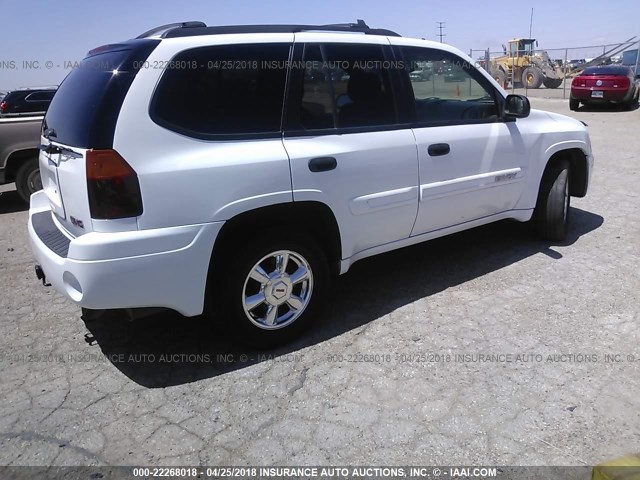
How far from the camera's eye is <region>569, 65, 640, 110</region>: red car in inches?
634

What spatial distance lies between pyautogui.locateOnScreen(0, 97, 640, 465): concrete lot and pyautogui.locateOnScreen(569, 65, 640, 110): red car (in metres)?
14.3

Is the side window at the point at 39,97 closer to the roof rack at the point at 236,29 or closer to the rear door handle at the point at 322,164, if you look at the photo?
the roof rack at the point at 236,29

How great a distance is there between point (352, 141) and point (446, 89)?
129 cm

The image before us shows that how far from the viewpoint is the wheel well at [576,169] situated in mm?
4812

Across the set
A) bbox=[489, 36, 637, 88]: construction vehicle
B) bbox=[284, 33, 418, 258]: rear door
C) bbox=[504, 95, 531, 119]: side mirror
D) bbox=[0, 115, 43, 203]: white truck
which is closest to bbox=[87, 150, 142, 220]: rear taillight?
bbox=[284, 33, 418, 258]: rear door

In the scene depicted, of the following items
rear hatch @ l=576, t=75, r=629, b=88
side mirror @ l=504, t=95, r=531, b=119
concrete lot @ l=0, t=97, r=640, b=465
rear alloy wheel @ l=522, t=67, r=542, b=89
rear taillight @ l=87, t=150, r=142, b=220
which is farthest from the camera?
rear alloy wheel @ l=522, t=67, r=542, b=89

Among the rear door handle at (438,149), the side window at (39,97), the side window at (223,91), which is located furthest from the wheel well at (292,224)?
the side window at (39,97)

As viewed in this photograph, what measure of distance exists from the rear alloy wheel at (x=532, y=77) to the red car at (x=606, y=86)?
1134 cm

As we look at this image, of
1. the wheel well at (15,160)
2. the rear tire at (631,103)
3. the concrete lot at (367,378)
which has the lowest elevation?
the concrete lot at (367,378)

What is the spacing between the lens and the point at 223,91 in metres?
2.84

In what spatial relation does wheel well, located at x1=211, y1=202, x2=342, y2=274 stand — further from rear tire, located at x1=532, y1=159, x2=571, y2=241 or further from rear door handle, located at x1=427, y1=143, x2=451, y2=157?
rear tire, located at x1=532, y1=159, x2=571, y2=241

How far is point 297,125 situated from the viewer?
3.09m

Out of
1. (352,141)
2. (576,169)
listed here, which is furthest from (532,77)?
(352,141)

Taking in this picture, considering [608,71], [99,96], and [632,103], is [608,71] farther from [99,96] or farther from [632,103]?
[99,96]
